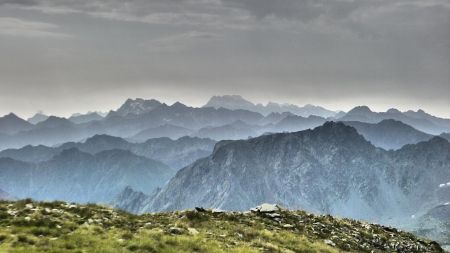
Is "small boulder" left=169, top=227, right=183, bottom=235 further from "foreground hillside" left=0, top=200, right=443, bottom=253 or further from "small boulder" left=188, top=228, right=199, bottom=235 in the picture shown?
"small boulder" left=188, top=228, right=199, bottom=235

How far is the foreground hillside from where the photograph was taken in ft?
78.2

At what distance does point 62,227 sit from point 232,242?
30.8 ft

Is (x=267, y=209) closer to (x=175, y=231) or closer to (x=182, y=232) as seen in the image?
(x=182, y=232)

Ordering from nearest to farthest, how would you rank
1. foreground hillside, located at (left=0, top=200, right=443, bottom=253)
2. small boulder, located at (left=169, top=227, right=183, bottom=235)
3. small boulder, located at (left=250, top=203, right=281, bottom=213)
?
foreground hillside, located at (left=0, top=200, right=443, bottom=253) < small boulder, located at (left=169, top=227, right=183, bottom=235) < small boulder, located at (left=250, top=203, right=281, bottom=213)

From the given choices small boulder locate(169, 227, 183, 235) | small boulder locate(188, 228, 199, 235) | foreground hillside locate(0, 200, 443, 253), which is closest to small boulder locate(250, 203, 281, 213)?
foreground hillside locate(0, 200, 443, 253)

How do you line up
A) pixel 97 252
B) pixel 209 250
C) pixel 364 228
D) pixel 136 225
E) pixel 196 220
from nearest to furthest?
pixel 97 252
pixel 209 250
pixel 136 225
pixel 196 220
pixel 364 228

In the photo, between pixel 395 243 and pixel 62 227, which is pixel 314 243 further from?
pixel 62 227

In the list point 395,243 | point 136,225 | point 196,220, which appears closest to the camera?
point 136,225

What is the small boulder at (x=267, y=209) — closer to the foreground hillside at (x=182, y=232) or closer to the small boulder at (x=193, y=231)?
the foreground hillside at (x=182, y=232)

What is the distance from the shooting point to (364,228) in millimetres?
41469

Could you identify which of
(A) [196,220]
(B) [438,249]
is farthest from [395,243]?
(A) [196,220]

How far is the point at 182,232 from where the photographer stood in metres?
28.5

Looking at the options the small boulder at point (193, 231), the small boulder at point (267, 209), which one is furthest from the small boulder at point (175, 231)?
the small boulder at point (267, 209)

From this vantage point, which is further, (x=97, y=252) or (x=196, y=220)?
(x=196, y=220)
